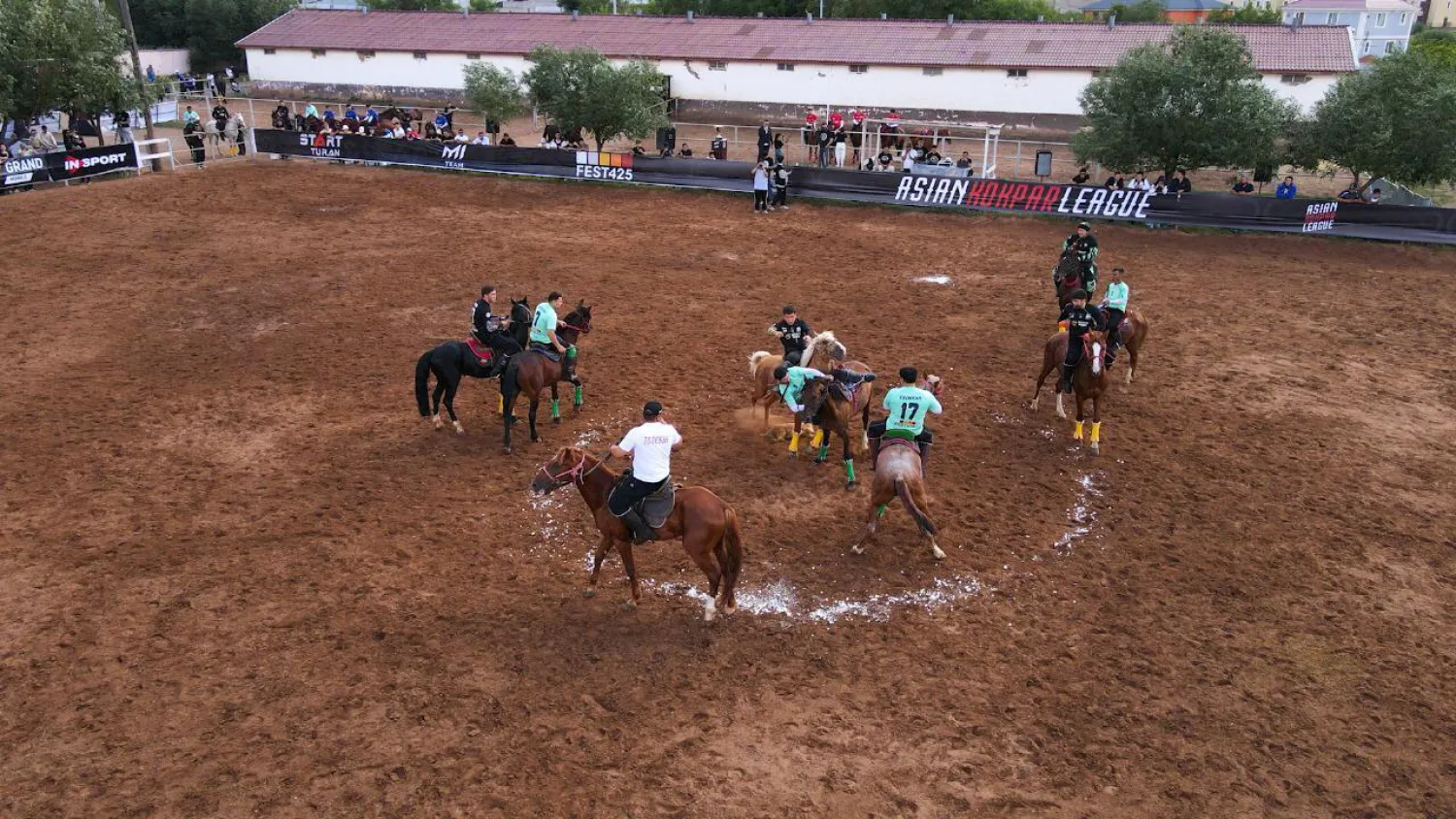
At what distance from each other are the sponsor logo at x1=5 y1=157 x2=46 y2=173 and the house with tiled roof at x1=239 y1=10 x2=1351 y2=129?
957 inches

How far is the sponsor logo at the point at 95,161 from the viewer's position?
30375mm

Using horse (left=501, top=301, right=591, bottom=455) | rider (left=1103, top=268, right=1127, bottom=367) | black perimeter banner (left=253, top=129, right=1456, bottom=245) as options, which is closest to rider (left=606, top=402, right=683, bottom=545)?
horse (left=501, top=301, right=591, bottom=455)

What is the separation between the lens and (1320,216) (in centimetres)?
2627

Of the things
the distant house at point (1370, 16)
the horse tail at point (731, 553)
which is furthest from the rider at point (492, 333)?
the distant house at point (1370, 16)

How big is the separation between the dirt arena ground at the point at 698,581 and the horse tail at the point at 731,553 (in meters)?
0.47

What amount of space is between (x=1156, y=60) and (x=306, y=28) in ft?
157

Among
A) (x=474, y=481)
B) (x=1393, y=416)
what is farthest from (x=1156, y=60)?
(x=474, y=481)

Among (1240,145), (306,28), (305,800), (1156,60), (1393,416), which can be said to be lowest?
(305,800)

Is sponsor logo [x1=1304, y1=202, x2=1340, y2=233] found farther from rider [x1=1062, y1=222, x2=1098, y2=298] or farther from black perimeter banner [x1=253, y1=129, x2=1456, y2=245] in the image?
rider [x1=1062, y1=222, x2=1098, y2=298]

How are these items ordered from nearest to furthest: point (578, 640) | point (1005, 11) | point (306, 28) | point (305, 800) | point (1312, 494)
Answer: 1. point (305, 800)
2. point (578, 640)
3. point (1312, 494)
4. point (306, 28)
5. point (1005, 11)

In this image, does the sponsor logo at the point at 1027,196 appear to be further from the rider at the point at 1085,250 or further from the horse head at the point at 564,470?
the horse head at the point at 564,470

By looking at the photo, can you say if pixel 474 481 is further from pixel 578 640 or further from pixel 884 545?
pixel 884 545

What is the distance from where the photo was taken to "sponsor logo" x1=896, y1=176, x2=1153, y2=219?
28000mm

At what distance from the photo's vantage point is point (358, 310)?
20.4 m
